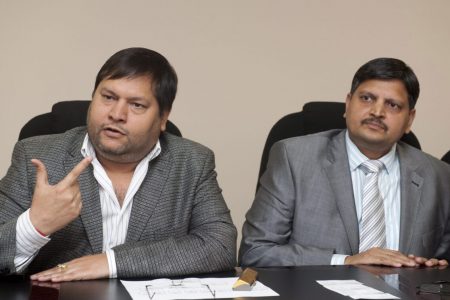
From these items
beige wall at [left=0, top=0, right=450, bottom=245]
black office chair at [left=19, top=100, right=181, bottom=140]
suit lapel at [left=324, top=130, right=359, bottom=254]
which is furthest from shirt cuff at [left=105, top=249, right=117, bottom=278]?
beige wall at [left=0, top=0, right=450, bottom=245]

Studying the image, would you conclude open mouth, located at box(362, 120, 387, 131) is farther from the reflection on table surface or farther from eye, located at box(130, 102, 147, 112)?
eye, located at box(130, 102, 147, 112)

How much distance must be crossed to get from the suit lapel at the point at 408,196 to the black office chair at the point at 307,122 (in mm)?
334

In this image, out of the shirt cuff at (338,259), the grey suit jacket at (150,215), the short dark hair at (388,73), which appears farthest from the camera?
the short dark hair at (388,73)

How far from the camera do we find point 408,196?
9.78 feet

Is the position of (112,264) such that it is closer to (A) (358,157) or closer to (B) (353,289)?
(B) (353,289)

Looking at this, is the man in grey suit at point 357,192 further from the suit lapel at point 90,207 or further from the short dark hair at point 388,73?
the suit lapel at point 90,207

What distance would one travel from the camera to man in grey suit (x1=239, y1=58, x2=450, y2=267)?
9.27 ft

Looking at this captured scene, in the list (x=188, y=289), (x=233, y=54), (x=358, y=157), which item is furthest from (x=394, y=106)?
(x=188, y=289)

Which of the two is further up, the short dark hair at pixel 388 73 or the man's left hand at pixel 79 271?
the short dark hair at pixel 388 73

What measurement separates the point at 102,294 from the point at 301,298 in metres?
0.50

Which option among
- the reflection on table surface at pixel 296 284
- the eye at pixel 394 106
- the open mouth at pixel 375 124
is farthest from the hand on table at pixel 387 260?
the eye at pixel 394 106

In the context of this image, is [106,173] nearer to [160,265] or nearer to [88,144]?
[88,144]

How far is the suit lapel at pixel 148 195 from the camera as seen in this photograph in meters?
2.35

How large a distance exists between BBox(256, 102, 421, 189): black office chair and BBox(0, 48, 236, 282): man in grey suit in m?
0.57
